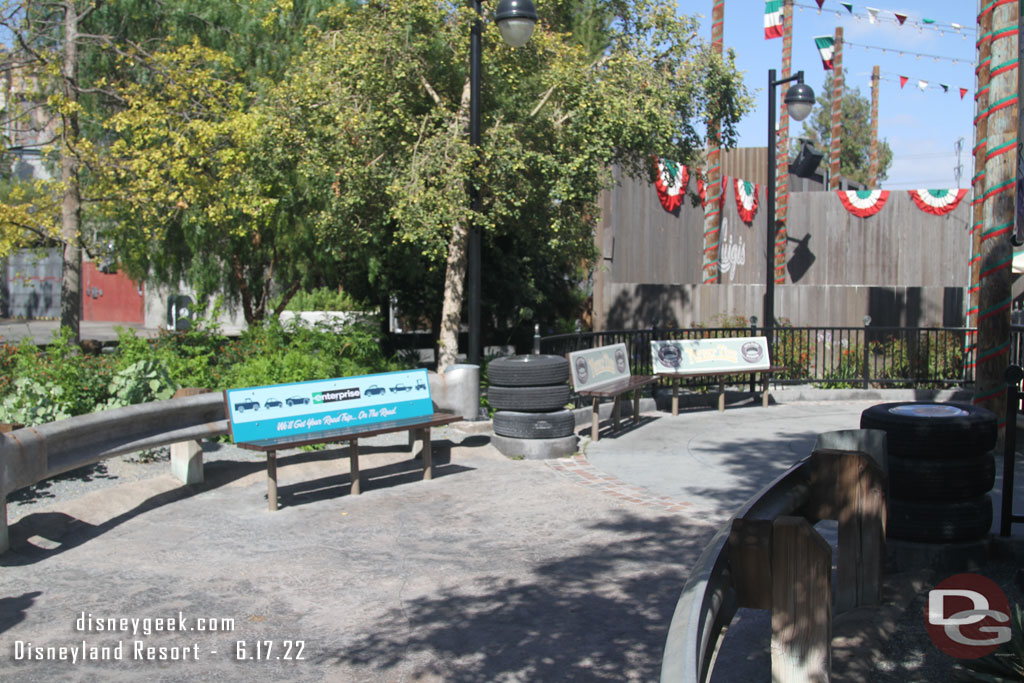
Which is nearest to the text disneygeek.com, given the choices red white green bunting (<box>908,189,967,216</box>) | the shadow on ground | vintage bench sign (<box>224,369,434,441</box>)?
the shadow on ground

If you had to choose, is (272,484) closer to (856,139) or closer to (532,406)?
(532,406)

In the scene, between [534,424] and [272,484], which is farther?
[534,424]

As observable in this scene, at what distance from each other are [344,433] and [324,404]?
0.34 metres

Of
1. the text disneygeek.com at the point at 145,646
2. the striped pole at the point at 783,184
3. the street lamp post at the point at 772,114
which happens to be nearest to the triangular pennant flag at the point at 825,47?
the striped pole at the point at 783,184

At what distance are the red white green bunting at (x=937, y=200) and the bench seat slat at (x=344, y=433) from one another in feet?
76.7

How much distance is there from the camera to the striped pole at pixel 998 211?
10109 mm

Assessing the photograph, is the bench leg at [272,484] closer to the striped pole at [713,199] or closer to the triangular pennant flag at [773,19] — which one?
the striped pole at [713,199]

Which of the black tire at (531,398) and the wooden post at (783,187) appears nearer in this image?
the black tire at (531,398)

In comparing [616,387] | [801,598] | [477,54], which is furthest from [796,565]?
[477,54]

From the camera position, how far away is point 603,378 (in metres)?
12.2

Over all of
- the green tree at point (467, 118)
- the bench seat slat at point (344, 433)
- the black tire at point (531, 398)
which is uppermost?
the green tree at point (467, 118)

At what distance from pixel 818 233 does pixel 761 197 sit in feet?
6.93

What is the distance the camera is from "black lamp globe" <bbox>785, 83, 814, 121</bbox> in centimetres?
1770

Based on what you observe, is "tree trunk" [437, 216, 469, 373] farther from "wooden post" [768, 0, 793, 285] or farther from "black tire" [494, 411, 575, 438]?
"wooden post" [768, 0, 793, 285]
